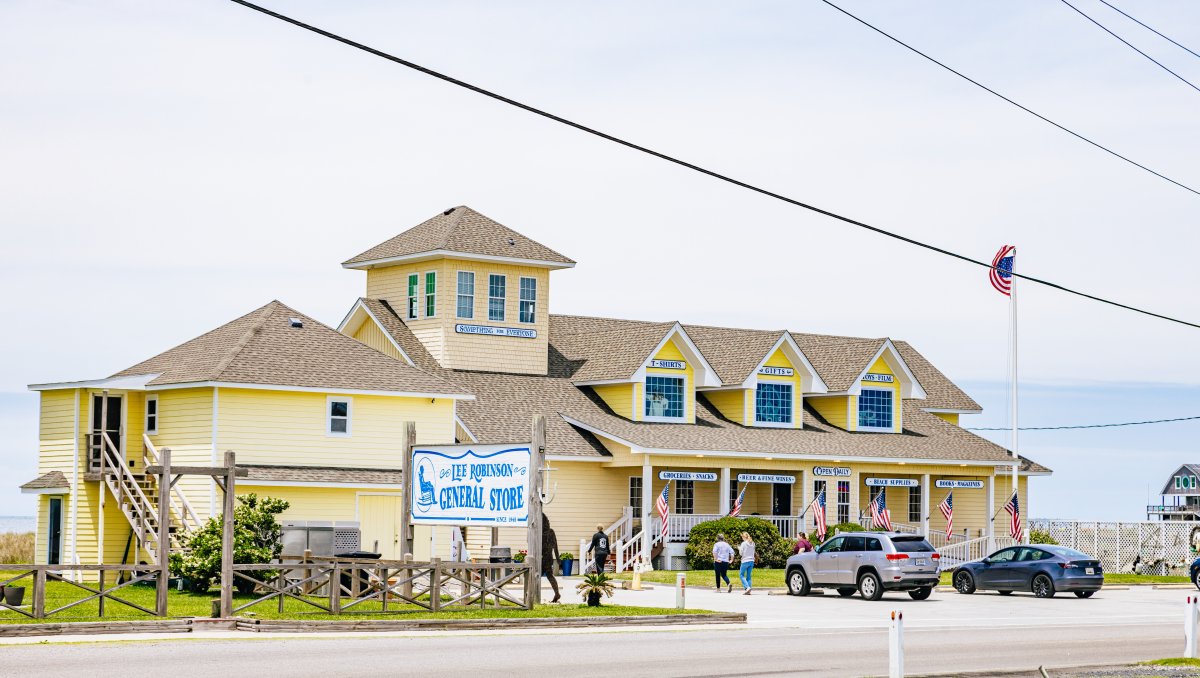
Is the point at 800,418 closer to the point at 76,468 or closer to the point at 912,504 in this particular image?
the point at 912,504

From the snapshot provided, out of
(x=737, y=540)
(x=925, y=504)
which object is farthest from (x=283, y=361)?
(x=925, y=504)

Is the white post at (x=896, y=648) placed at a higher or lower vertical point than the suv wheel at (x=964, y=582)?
higher

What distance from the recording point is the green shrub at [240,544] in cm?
3578

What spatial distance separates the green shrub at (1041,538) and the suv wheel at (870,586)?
20011 mm

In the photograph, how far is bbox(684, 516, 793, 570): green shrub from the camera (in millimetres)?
48125

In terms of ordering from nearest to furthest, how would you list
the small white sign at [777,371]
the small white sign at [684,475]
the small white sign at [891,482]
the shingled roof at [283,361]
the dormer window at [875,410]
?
the shingled roof at [283,361] < the small white sign at [684,475] < the small white sign at [891,482] < the small white sign at [777,371] < the dormer window at [875,410]

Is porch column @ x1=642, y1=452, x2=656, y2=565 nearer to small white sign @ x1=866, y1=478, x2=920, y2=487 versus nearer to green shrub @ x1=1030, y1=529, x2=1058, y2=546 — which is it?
small white sign @ x1=866, y1=478, x2=920, y2=487

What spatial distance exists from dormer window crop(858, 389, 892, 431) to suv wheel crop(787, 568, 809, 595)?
18.3 metres

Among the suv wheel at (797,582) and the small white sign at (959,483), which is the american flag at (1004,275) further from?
the suv wheel at (797,582)

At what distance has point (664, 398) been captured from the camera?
53.3 metres

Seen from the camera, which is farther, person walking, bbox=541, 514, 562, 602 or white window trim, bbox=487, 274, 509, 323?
white window trim, bbox=487, 274, 509, 323

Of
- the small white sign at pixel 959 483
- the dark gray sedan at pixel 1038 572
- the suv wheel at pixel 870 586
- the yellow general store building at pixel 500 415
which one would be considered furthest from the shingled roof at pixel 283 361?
the small white sign at pixel 959 483

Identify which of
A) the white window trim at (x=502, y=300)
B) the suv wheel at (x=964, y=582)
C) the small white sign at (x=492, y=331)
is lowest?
the suv wheel at (x=964, y=582)

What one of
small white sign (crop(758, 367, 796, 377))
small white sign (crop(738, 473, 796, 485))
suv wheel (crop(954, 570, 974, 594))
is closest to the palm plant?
suv wheel (crop(954, 570, 974, 594))
